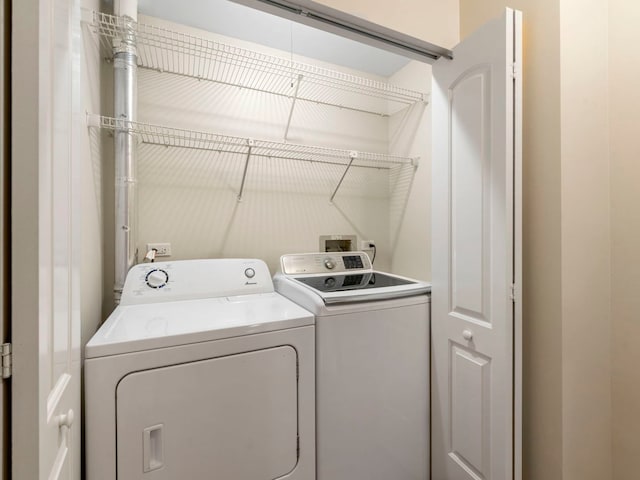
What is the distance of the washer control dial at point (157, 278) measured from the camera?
158 cm

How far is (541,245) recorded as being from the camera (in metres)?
1.18

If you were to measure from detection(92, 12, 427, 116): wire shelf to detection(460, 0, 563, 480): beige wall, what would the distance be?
1.05m

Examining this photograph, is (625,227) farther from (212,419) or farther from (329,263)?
(212,419)

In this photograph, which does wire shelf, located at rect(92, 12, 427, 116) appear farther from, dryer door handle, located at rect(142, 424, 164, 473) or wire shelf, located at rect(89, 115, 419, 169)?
dryer door handle, located at rect(142, 424, 164, 473)

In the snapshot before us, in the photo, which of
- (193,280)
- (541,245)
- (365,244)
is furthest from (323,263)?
(541,245)

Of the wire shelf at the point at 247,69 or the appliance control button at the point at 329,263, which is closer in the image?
the wire shelf at the point at 247,69

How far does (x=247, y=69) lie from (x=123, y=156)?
103 cm

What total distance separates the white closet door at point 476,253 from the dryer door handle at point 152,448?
1.33 m

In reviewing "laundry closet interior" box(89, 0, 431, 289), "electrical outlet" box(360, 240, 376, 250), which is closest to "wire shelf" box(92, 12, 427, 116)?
"laundry closet interior" box(89, 0, 431, 289)

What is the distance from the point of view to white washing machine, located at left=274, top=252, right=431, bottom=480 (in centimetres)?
135

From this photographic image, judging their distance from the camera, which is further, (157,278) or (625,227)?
(157,278)

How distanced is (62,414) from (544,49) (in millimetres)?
2016

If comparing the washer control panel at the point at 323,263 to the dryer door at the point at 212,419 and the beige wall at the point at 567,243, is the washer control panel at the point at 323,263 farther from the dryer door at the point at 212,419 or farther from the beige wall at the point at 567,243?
the beige wall at the point at 567,243

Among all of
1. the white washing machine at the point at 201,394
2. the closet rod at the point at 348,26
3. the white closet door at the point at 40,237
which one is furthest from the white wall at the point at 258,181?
the white closet door at the point at 40,237
